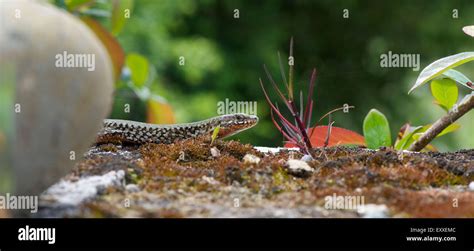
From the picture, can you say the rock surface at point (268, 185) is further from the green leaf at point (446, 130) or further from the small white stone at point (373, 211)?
the green leaf at point (446, 130)

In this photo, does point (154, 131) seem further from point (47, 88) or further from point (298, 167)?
point (47, 88)

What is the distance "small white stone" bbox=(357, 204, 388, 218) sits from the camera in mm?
1742

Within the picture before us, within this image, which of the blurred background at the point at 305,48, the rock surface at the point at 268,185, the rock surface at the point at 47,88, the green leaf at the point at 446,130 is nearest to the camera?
the rock surface at the point at 47,88

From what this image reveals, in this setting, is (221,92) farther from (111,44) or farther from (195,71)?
(111,44)

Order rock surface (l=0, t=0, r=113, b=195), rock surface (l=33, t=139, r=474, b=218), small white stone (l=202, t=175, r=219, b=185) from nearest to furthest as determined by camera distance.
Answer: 1. rock surface (l=0, t=0, r=113, b=195)
2. rock surface (l=33, t=139, r=474, b=218)
3. small white stone (l=202, t=175, r=219, b=185)

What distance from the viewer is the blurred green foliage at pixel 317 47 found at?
8.96 m

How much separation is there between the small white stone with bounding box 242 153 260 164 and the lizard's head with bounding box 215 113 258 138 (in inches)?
33.5

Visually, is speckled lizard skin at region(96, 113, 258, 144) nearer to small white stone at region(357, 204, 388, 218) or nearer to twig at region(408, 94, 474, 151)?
twig at region(408, 94, 474, 151)
